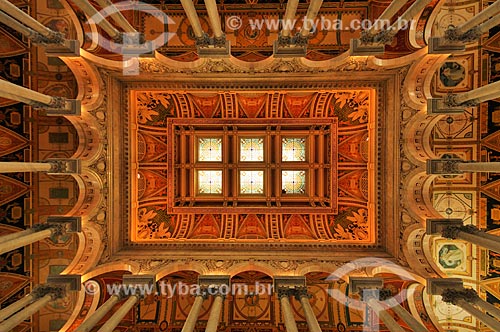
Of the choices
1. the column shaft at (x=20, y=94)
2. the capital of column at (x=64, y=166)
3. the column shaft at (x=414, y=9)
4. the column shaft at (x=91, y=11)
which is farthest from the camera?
the capital of column at (x=64, y=166)

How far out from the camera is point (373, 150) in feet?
34.4

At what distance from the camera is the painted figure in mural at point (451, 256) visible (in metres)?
10.2

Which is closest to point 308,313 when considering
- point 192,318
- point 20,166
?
point 192,318

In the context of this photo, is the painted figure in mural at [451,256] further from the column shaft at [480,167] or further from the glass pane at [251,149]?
the glass pane at [251,149]

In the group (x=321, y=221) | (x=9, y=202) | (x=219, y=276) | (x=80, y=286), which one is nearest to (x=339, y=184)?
(x=321, y=221)

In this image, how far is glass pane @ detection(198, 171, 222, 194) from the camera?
12.9 m

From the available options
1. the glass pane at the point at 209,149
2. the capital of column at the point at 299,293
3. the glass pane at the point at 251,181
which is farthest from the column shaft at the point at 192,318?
the glass pane at the point at 209,149

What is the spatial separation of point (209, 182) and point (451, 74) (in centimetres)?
996

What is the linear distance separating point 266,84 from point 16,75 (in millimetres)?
8493

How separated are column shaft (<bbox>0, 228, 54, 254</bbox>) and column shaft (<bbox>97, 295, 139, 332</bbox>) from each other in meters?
2.90

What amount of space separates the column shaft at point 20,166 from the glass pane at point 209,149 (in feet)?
19.6

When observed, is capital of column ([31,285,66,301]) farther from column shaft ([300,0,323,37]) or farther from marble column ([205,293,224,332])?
column shaft ([300,0,323,37])

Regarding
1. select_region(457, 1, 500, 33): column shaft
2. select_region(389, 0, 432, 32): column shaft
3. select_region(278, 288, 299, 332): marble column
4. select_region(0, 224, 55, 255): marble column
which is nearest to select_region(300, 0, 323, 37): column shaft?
select_region(389, 0, 432, 32): column shaft

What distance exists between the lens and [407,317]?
7625 millimetres
